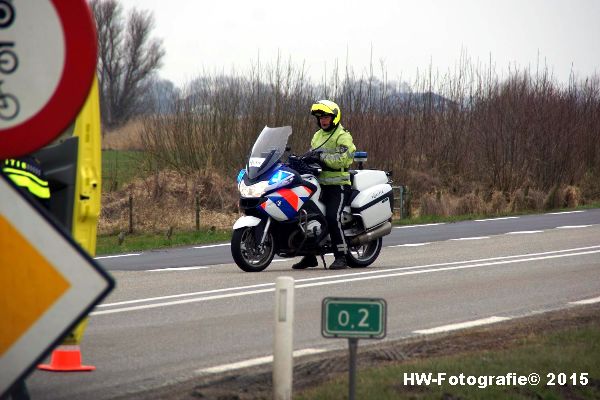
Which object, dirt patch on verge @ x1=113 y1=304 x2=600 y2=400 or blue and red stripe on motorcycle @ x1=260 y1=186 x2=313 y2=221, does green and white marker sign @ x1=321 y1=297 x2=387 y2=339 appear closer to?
dirt patch on verge @ x1=113 y1=304 x2=600 y2=400

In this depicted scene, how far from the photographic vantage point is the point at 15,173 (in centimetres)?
708

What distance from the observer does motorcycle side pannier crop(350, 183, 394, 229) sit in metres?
15.7

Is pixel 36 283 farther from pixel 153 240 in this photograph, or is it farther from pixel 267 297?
pixel 153 240

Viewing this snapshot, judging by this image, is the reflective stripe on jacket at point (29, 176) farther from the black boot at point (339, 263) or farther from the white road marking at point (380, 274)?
the black boot at point (339, 263)

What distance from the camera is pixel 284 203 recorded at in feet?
48.8

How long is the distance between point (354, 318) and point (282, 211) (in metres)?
8.50

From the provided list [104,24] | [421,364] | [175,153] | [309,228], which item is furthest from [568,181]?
[104,24]

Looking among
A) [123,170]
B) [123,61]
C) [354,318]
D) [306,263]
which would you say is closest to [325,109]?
[306,263]

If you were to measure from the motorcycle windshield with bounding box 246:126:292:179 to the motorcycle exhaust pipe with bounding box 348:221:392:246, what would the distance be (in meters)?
1.45

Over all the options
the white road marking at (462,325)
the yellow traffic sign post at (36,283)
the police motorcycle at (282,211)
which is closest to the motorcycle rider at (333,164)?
the police motorcycle at (282,211)

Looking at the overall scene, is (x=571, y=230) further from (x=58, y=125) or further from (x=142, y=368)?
(x=58, y=125)

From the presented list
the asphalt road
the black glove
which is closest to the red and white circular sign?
the asphalt road

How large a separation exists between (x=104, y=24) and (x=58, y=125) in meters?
69.7

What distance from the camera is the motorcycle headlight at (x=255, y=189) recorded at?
48.6ft
